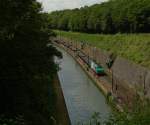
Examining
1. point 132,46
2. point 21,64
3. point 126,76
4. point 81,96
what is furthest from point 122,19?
point 21,64

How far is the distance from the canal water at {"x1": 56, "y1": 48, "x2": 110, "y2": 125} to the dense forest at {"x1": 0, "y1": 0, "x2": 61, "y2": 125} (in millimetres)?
7036

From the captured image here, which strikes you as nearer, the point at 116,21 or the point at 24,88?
the point at 24,88

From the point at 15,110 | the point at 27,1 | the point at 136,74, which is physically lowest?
the point at 136,74

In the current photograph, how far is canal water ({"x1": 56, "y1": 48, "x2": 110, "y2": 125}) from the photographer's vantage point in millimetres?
28984

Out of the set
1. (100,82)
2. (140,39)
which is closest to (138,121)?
(100,82)

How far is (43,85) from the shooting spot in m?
17.4

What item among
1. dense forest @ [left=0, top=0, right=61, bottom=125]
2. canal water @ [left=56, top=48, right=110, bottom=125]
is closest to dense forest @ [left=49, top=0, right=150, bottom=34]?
canal water @ [left=56, top=48, right=110, bottom=125]

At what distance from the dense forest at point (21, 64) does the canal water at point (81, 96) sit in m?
7.04

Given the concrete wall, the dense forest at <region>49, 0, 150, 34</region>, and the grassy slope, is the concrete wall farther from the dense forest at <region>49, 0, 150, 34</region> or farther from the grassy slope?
the dense forest at <region>49, 0, 150, 34</region>

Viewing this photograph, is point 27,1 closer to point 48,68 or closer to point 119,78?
point 48,68

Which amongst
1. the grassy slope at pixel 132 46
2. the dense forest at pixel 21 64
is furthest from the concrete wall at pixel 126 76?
the dense forest at pixel 21 64

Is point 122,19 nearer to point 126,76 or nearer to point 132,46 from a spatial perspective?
point 132,46

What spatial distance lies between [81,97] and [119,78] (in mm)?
3743

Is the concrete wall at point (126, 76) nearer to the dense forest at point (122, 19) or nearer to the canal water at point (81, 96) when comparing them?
the canal water at point (81, 96)
